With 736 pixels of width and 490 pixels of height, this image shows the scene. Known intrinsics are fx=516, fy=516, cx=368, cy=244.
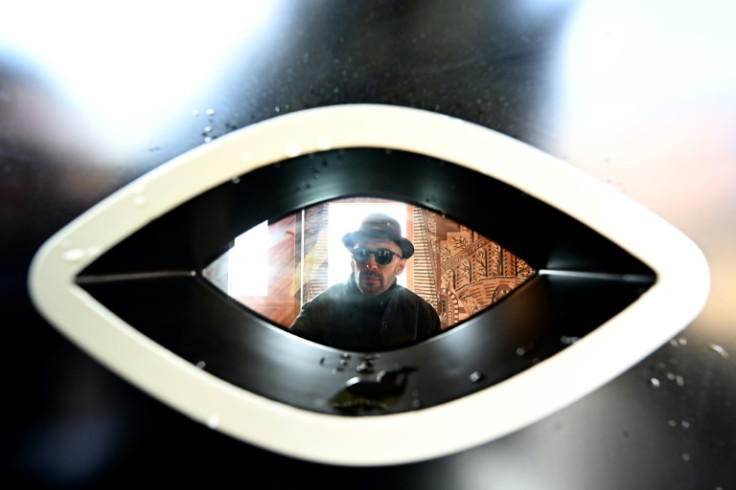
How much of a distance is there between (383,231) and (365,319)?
0.14 meters

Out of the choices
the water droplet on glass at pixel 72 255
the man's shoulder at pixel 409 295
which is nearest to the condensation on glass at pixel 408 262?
the man's shoulder at pixel 409 295

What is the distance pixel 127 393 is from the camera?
2.28 ft

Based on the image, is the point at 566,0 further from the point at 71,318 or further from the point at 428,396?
the point at 71,318

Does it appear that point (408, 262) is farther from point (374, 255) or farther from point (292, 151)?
point (292, 151)

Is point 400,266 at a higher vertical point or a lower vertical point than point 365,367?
A: higher

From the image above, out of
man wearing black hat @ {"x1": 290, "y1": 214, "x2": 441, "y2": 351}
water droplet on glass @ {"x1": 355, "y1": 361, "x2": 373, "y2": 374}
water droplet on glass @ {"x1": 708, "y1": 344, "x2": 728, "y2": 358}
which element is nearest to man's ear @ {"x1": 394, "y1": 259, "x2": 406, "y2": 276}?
man wearing black hat @ {"x1": 290, "y1": 214, "x2": 441, "y2": 351}

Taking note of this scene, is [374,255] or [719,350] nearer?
[719,350]

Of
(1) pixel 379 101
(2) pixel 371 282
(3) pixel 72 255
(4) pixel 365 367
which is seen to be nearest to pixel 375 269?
(2) pixel 371 282

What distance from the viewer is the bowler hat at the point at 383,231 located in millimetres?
825

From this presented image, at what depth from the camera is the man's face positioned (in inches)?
32.6

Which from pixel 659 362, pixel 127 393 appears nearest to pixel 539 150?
pixel 659 362

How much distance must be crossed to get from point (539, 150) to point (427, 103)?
0.58 feet

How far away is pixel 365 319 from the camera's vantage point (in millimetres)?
825

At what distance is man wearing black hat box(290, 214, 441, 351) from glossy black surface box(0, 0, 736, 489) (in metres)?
0.19
